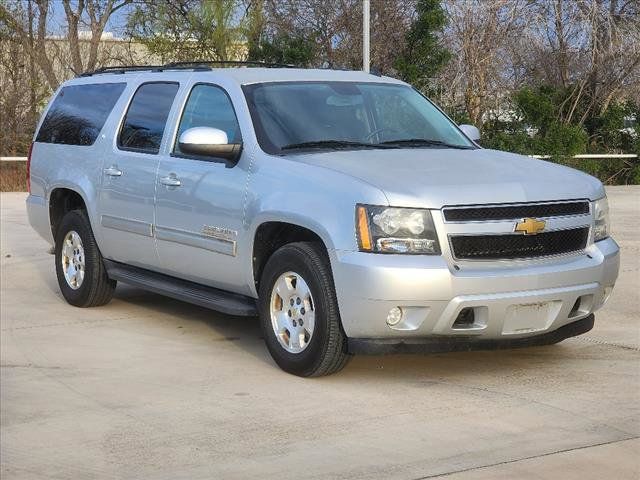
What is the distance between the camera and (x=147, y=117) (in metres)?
9.04

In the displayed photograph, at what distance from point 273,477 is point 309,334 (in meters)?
1.87

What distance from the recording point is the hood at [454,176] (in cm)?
675

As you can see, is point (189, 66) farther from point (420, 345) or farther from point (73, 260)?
point (420, 345)

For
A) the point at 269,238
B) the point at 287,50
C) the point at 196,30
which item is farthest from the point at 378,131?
the point at 196,30

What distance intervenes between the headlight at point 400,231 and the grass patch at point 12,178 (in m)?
19.2

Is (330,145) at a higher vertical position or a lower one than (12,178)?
higher

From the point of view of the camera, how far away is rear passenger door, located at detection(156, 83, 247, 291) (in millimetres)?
7758

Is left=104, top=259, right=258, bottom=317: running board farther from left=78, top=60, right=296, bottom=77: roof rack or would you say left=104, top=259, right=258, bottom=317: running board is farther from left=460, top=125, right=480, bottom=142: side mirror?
left=460, top=125, right=480, bottom=142: side mirror

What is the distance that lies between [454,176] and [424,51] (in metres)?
21.1

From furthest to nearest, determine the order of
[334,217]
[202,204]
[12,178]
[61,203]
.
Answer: [12,178] → [61,203] → [202,204] → [334,217]

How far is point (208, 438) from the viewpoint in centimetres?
596

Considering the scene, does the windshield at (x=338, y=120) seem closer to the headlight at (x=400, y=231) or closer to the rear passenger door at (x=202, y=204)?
the rear passenger door at (x=202, y=204)

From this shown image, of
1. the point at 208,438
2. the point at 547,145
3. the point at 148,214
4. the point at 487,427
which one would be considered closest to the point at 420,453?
the point at 487,427

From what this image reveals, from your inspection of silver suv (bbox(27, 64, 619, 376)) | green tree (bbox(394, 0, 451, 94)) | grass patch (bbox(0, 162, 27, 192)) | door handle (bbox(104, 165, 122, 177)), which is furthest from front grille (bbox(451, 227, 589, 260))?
green tree (bbox(394, 0, 451, 94))
